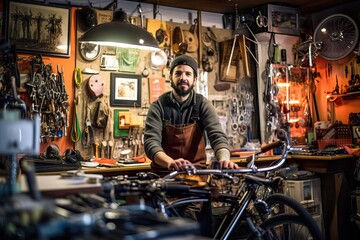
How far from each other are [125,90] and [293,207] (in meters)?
2.77

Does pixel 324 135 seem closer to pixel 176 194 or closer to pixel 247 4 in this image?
pixel 247 4

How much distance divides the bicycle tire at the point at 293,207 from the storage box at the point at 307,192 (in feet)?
6.25

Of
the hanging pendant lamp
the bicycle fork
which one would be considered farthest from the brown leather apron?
the bicycle fork

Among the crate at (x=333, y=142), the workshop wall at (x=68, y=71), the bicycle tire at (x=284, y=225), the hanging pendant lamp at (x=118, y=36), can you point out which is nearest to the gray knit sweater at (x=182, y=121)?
the hanging pendant lamp at (x=118, y=36)

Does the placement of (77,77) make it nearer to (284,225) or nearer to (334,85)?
(284,225)

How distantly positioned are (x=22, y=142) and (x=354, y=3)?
18.2 feet

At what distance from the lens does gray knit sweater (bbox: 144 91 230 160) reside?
3.14 m

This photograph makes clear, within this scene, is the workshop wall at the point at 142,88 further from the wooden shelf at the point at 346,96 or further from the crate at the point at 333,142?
the wooden shelf at the point at 346,96

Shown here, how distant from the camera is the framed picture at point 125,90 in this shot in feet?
15.3

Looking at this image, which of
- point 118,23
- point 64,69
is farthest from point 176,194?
point 64,69

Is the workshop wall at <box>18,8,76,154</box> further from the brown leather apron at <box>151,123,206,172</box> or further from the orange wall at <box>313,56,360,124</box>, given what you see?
the orange wall at <box>313,56,360,124</box>

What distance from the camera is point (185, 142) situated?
338cm

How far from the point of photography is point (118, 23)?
3.55 meters

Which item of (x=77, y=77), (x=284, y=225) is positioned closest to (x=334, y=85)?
(x=77, y=77)
